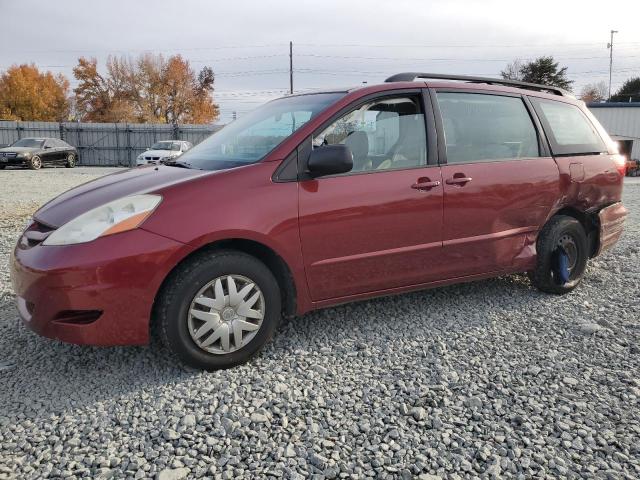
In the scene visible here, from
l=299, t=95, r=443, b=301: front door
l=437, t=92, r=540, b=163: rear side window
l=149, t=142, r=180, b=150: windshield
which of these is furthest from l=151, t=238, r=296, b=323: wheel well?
l=149, t=142, r=180, b=150: windshield

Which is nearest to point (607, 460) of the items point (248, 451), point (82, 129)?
point (248, 451)

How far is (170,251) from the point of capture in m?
2.89

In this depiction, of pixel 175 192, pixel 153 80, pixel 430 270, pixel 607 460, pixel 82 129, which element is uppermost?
pixel 153 80

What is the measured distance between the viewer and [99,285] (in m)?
2.80

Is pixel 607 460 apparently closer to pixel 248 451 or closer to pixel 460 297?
pixel 248 451

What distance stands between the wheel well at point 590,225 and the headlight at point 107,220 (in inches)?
139

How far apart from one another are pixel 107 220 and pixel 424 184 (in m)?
2.02

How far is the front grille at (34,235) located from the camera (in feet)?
9.95

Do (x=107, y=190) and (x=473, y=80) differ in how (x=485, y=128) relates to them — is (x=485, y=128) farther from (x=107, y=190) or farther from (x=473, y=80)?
(x=107, y=190)

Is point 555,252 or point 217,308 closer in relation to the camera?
point 217,308

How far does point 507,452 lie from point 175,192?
2113mm

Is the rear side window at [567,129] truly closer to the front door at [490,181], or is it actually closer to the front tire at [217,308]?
the front door at [490,181]

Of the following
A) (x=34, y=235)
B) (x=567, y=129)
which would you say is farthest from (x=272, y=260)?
(x=567, y=129)

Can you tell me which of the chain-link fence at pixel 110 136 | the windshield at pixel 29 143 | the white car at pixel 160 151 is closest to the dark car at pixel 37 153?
the windshield at pixel 29 143
